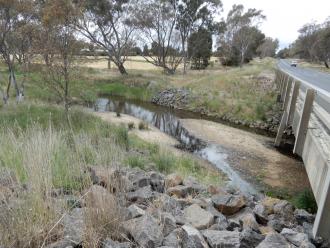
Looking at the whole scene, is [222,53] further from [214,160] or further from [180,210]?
[180,210]

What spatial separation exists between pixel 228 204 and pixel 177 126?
1492cm

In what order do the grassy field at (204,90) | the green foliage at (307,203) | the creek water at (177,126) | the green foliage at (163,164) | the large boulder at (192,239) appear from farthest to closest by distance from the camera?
the grassy field at (204,90) → the creek water at (177,126) → the green foliage at (163,164) → the green foliage at (307,203) → the large boulder at (192,239)

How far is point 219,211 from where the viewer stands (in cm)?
461

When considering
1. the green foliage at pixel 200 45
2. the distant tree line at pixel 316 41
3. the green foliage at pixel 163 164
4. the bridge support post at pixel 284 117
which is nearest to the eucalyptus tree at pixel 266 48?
the distant tree line at pixel 316 41

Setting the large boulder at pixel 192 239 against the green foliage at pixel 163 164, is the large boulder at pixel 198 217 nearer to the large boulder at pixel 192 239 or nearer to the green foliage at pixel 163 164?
the large boulder at pixel 192 239

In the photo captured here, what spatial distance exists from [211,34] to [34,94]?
2543 centimetres

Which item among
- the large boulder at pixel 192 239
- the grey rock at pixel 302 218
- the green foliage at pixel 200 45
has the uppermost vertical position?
the green foliage at pixel 200 45

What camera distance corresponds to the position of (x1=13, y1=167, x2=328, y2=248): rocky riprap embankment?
10.3ft

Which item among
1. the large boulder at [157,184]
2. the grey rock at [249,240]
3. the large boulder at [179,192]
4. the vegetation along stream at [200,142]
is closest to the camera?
the grey rock at [249,240]

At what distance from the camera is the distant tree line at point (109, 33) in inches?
520

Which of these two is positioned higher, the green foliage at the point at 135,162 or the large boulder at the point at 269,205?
the large boulder at the point at 269,205

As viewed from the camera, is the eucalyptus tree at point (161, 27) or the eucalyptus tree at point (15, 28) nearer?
the eucalyptus tree at point (15, 28)

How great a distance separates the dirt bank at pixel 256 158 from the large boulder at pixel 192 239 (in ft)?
24.1

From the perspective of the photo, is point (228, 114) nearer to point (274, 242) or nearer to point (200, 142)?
point (200, 142)
